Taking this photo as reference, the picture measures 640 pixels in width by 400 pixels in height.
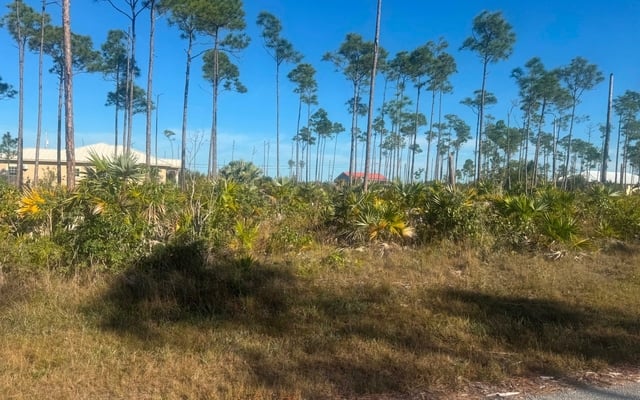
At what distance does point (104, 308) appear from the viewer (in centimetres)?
599

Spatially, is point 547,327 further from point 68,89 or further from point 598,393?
point 68,89

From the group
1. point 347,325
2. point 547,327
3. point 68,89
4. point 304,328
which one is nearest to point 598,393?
point 547,327

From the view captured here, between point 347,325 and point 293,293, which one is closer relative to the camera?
point 347,325

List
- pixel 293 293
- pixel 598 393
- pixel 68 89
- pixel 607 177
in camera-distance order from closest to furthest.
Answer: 1. pixel 598 393
2. pixel 293 293
3. pixel 68 89
4. pixel 607 177

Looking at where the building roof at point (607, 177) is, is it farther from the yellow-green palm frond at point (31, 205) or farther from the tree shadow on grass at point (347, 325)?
the yellow-green palm frond at point (31, 205)

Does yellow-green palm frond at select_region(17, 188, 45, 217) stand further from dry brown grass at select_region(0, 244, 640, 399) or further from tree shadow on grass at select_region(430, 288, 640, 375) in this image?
tree shadow on grass at select_region(430, 288, 640, 375)

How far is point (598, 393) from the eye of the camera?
3.91 meters

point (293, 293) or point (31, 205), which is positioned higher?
point (31, 205)

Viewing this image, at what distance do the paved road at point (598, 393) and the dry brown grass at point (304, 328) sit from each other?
37cm

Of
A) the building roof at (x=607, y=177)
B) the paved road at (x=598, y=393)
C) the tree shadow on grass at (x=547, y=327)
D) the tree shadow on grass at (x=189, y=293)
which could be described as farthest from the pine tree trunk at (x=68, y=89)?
the building roof at (x=607, y=177)

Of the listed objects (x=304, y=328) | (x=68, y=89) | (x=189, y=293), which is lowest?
(x=304, y=328)

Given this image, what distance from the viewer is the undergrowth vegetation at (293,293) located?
13.8ft

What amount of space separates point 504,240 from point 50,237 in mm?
8642

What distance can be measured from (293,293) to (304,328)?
1.30m
